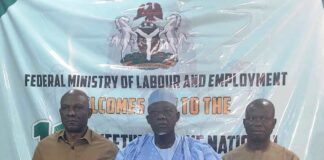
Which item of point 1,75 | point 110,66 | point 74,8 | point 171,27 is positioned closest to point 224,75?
point 171,27

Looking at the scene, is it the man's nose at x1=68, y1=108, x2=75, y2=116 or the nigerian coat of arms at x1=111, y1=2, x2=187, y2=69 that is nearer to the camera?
the man's nose at x1=68, y1=108, x2=75, y2=116

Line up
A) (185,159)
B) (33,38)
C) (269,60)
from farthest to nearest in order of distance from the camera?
1. (33,38)
2. (269,60)
3. (185,159)

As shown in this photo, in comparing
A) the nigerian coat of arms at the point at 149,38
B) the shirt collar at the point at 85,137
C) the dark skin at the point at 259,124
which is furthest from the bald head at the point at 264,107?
the shirt collar at the point at 85,137

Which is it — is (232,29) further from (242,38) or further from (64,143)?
(64,143)

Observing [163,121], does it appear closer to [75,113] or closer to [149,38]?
[75,113]

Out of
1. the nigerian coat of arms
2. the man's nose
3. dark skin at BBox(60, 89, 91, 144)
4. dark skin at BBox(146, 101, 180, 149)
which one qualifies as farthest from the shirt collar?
the nigerian coat of arms

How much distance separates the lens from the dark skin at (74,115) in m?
2.66

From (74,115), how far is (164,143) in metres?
0.45

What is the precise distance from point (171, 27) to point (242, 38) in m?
0.40

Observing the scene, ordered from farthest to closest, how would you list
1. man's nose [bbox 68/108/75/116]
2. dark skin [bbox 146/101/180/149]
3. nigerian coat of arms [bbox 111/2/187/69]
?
nigerian coat of arms [bbox 111/2/187/69]
man's nose [bbox 68/108/75/116]
dark skin [bbox 146/101/180/149]

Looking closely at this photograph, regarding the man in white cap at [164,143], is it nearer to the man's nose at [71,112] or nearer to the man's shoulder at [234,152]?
the man's shoulder at [234,152]

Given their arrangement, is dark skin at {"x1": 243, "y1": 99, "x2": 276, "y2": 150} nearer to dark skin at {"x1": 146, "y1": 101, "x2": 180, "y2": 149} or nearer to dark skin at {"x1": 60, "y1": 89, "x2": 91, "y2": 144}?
dark skin at {"x1": 146, "y1": 101, "x2": 180, "y2": 149}

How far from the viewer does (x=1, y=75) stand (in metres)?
3.26

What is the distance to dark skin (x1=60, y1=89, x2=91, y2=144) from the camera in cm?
266
